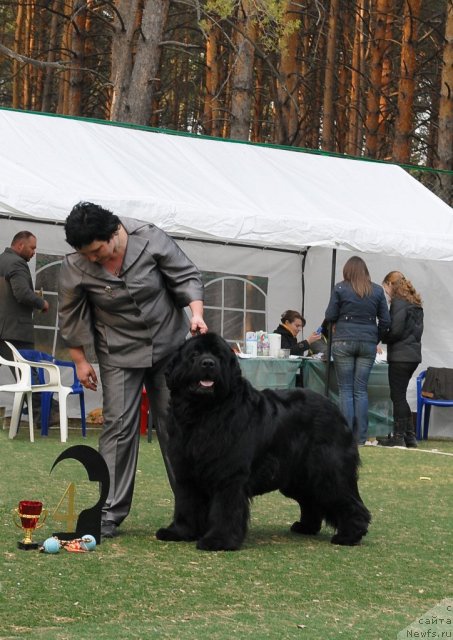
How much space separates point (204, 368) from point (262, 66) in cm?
2635

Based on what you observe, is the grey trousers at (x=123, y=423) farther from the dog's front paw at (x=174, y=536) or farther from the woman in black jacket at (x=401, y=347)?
the woman in black jacket at (x=401, y=347)

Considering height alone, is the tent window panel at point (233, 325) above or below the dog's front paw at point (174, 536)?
above

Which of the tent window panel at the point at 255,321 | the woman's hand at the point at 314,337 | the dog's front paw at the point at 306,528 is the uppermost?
the tent window panel at the point at 255,321

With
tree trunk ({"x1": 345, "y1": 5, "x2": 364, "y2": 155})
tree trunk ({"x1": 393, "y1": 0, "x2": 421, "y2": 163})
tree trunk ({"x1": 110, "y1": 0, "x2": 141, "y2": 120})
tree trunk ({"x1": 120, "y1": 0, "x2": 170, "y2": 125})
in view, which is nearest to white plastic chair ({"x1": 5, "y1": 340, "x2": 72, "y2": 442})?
tree trunk ({"x1": 120, "y1": 0, "x2": 170, "y2": 125})

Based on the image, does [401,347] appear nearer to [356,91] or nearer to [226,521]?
[226,521]

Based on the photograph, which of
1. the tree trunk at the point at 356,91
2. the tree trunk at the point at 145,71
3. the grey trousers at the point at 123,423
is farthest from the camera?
the tree trunk at the point at 356,91

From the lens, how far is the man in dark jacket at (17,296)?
10.8 meters

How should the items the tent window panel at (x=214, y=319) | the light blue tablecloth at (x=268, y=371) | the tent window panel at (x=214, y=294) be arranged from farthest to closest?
1. the tent window panel at (x=214, y=319)
2. the tent window panel at (x=214, y=294)
3. the light blue tablecloth at (x=268, y=371)

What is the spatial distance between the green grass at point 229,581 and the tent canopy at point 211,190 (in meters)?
3.99

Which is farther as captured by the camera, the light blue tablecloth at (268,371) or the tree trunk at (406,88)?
the tree trunk at (406,88)

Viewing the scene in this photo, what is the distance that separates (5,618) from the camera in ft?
12.7

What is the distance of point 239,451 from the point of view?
5414 millimetres

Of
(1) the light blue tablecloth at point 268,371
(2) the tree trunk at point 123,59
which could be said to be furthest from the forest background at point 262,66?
(1) the light blue tablecloth at point 268,371

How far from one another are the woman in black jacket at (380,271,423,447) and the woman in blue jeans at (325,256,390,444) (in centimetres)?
38
